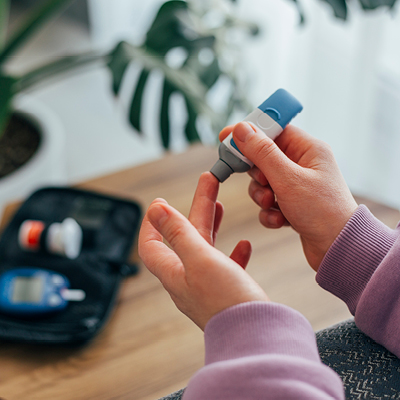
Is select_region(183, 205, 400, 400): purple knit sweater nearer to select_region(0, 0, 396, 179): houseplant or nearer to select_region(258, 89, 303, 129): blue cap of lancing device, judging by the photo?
select_region(258, 89, 303, 129): blue cap of lancing device

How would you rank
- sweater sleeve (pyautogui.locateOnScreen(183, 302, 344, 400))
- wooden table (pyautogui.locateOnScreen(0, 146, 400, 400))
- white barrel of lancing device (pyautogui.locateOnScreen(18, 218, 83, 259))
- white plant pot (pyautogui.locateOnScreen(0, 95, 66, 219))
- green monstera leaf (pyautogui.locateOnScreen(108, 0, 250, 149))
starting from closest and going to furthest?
sweater sleeve (pyautogui.locateOnScreen(183, 302, 344, 400)) < wooden table (pyautogui.locateOnScreen(0, 146, 400, 400)) < white barrel of lancing device (pyautogui.locateOnScreen(18, 218, 83, 259)) < green monstera leaf (pyautogui.locateOnScreen(108, 0, 250, 149)) < white plant pot (pyautogui.locateOnScreen(0, 95, 66, 219))

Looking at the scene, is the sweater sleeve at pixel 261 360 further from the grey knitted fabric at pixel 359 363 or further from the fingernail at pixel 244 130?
the fingernail at pixel 244 130

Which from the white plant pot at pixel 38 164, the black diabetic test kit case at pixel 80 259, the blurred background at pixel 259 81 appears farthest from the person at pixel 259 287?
the white plant pot at pixel 38 164

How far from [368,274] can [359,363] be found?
0.08m

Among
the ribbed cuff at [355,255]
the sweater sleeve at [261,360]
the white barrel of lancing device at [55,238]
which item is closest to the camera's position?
the sweater sleeve at [261,360]

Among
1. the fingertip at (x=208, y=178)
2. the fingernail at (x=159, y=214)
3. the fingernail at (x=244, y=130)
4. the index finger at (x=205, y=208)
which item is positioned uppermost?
the fingernail at (x=244, y=130)

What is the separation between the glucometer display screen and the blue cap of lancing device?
0.41m

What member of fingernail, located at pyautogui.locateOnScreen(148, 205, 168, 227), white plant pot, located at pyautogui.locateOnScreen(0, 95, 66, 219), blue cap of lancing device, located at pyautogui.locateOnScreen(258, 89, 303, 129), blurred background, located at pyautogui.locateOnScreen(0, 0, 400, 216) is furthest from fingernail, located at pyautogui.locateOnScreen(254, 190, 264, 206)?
white plant pot, located at pyautogui.locateOnScreen(0, 95, 66, 219)

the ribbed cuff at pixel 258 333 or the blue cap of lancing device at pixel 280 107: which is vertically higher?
the blue cap of lancing device at pixel 280 107

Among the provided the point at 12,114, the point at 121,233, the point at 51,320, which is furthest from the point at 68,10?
the point at 51,320

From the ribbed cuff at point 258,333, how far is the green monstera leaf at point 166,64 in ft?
1.89

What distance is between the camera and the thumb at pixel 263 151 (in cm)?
48

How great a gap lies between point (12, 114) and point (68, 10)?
150 centimetres

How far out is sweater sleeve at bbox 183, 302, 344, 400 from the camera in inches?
12.4
